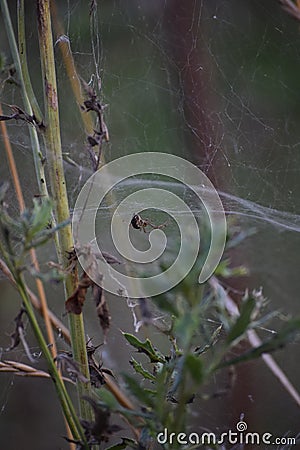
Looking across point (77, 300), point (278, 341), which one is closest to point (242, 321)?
point (278, 341)

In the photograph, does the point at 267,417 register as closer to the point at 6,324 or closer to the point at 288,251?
the point at 288,251

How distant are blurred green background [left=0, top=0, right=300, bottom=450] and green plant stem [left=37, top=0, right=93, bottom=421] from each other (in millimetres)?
360

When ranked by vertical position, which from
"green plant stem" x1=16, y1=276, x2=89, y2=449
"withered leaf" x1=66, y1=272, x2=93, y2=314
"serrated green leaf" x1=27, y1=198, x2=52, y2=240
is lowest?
"green plant stem" x1=16, y1=276, x2=89, y2=449

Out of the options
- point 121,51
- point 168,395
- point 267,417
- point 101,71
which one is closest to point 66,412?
point 168,395

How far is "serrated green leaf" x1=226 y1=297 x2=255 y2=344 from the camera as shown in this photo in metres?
0.21

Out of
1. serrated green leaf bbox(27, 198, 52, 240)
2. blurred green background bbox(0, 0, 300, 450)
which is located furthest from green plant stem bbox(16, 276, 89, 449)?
blurred green background bbox(0, 0, 300, 450)

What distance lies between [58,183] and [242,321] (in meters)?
0.18

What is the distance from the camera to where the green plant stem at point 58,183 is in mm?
328

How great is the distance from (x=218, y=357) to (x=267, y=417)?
573mm

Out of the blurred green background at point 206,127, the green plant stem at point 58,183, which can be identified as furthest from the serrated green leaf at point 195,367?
the blurred green background at point 206,127

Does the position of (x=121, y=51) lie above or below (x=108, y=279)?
above

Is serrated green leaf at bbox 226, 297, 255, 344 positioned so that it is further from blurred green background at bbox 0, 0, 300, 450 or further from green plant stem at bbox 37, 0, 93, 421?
blurred green background at bbox 0, 0, 300, 450

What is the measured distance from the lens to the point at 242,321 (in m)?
0.21

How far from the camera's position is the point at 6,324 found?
0.94m
